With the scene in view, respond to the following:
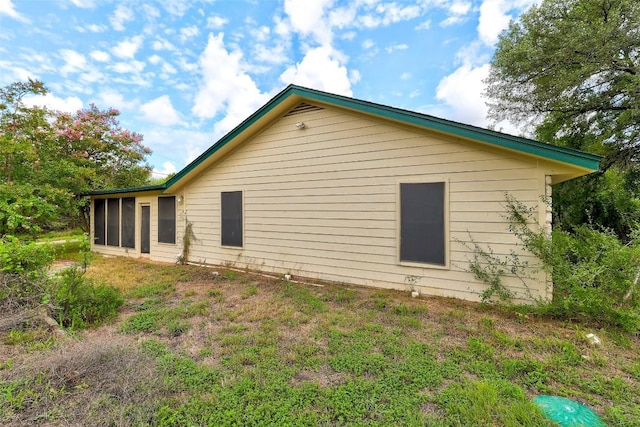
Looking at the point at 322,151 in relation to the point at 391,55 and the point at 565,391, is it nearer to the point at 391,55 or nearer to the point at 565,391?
the point at 565,391

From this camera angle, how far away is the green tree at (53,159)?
6676 millimetres

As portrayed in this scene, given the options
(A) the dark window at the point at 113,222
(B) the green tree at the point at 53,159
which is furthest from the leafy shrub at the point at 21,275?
(A) the dark window at the point at 113,222

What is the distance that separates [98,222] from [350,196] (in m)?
9.94

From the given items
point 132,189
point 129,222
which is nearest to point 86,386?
point 132,189

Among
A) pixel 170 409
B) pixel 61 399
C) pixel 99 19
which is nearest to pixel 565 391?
pixel 170 409

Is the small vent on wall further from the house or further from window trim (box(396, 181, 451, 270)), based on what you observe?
window trim (box(396, 181, 451, 270))

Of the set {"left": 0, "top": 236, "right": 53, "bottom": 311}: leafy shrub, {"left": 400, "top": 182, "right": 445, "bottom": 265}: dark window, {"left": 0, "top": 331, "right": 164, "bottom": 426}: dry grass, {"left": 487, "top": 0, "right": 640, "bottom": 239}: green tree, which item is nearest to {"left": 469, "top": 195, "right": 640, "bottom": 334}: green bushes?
{"left": 400, "top": 182, "right": 445, "bottom": 265}: dark window

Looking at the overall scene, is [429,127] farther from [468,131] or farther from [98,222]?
[98,222]

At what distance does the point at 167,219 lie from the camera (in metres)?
8.52

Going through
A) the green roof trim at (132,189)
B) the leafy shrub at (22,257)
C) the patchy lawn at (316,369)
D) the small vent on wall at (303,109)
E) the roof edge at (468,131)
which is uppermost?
the small vent on wall at (303,109)

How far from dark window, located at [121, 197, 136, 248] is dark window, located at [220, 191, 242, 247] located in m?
3.83

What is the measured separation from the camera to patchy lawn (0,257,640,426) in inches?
76.2

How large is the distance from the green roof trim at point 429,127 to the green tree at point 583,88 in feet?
12.5

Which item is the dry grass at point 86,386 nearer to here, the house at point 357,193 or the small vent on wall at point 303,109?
the house at point 357,193
